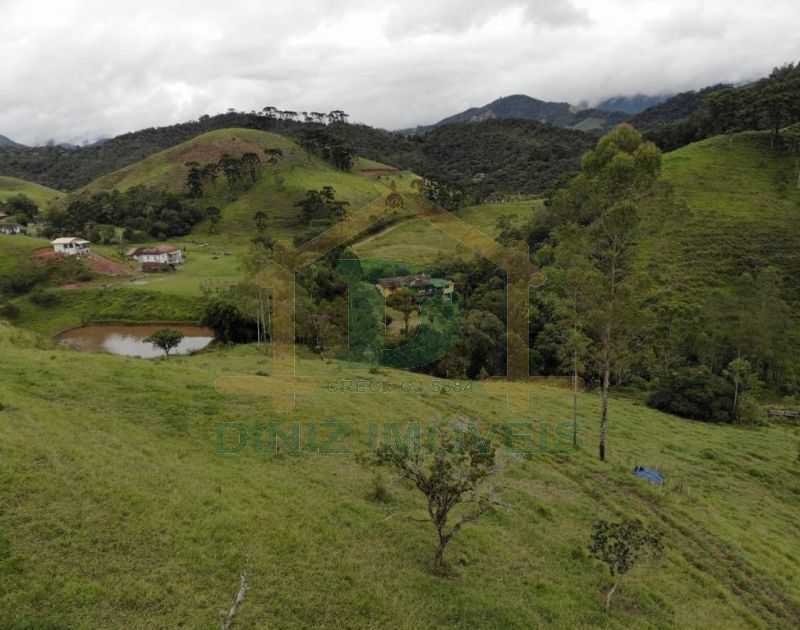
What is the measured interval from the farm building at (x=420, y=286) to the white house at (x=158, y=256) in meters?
45.3

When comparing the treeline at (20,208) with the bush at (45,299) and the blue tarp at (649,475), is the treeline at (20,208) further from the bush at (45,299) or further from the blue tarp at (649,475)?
the blue tarp at (649,475)

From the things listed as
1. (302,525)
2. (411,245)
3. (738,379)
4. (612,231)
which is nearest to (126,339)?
(411,245)

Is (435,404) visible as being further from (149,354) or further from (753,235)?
(753,235)

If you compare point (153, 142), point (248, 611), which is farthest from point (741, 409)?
point (153, 142)

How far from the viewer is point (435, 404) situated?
21.8 m

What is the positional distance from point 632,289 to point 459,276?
25.3 meters

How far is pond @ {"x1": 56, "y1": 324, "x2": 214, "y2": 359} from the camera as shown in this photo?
140ft

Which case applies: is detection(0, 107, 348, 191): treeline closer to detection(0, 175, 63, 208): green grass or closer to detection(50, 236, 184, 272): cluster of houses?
detection(0, 175, 63, 208): green grass

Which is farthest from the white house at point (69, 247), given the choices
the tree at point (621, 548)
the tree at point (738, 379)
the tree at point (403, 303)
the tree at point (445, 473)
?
A: the tree at point (621, 548)

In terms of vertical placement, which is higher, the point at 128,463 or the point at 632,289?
the point at 632,289

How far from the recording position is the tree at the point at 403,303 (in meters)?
28.8

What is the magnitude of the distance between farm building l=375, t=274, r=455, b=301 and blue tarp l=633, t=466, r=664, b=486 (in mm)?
16478

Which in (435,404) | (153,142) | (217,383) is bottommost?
(435,404)

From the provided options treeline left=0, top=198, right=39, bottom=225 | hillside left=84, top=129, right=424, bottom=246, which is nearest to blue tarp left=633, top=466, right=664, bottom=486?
hillside left=84, top=129, right=424, bottom=246
